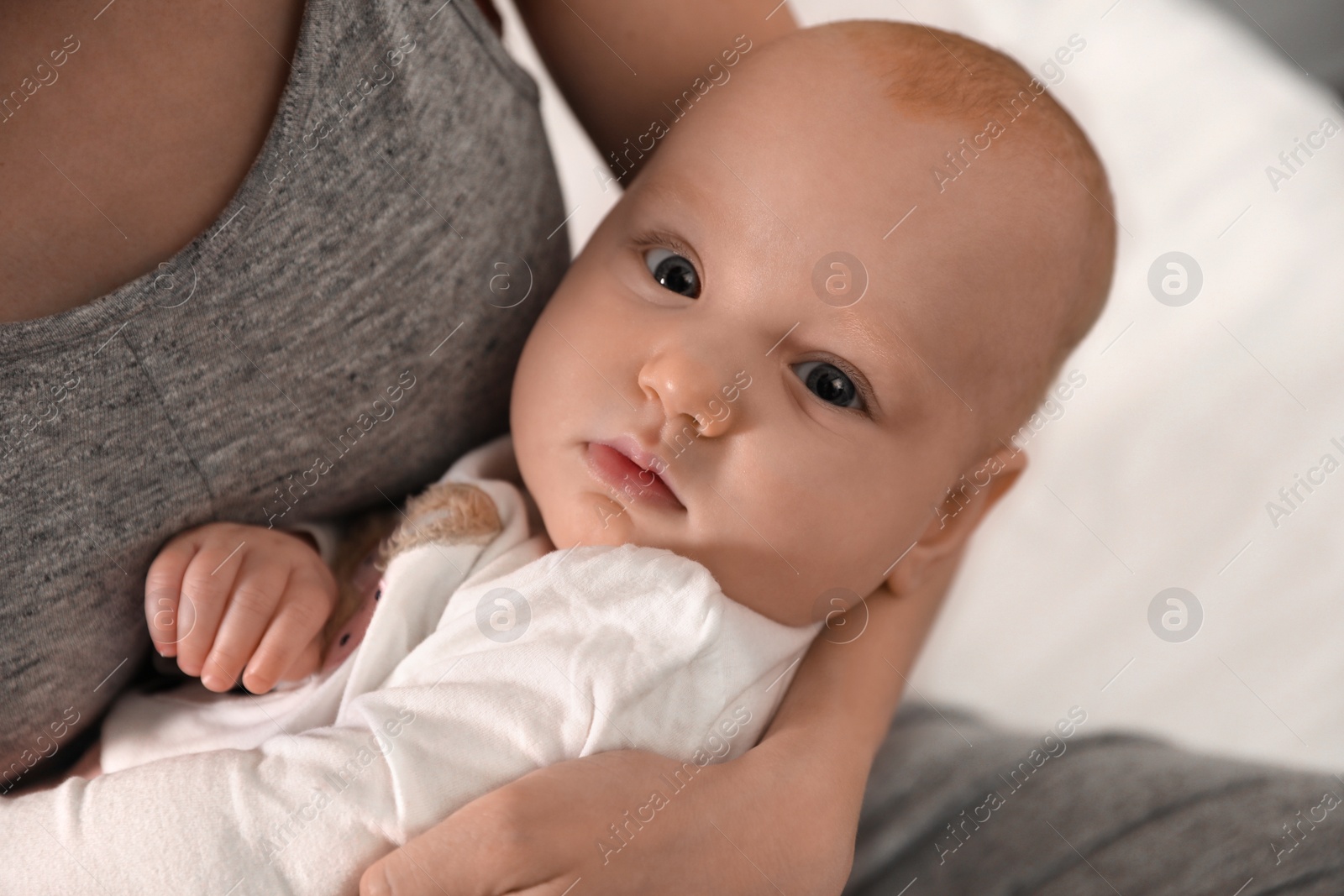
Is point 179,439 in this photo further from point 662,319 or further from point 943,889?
point 943,889

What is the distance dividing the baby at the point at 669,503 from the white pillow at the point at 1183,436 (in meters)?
0.53

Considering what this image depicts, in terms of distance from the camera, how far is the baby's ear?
0.90m

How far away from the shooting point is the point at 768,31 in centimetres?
97

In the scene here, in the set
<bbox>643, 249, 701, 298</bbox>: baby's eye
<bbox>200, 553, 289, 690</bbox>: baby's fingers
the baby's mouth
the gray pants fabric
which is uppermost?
<bbox>643, 249, 701, 298</bbox>: baby's eye

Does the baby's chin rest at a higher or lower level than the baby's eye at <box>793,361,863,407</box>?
lower

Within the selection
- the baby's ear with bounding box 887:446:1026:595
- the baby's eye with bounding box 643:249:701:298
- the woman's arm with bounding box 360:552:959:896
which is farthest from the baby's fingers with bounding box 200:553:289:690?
the baby's ear with bounding box 887:446:1026:595

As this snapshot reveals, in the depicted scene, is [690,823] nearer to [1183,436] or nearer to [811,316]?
[811,316]

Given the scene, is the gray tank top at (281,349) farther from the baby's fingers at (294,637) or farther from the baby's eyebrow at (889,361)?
the baby's eyebrow at (889,361)

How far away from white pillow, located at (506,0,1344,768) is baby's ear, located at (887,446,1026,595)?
0.31m

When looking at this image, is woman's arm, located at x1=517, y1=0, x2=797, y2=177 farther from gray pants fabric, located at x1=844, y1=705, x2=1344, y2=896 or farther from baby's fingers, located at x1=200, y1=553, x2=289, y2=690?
gray pants fabric, located at x1=844, y1=705, x2=1344, y2=896

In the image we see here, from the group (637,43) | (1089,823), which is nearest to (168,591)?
(637,43)

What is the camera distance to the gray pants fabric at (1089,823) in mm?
805

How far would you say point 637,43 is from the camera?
36.6 inches

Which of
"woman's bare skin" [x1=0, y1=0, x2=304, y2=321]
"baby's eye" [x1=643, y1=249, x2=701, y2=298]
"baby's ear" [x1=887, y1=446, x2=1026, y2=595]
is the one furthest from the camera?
"baby's ear" [x1=887, y1=446, x2=1026, y2=595]
